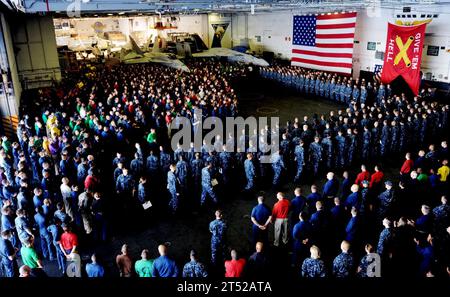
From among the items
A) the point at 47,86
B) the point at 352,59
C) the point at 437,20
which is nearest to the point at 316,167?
the point at 437,20

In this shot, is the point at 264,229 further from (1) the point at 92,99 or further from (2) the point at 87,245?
(1) the point at 92,99

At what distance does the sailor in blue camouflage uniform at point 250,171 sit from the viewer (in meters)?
9.56

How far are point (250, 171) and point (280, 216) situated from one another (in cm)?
238

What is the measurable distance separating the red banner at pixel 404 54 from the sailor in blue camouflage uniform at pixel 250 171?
11255 millimetres

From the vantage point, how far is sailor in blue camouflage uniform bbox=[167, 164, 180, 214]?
8640mm

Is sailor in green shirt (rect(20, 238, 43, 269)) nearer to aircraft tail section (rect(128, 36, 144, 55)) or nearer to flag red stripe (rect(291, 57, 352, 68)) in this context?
flag red stripe (rect(291, 57, 352, 68))

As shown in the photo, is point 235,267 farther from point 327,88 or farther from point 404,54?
point 327,88

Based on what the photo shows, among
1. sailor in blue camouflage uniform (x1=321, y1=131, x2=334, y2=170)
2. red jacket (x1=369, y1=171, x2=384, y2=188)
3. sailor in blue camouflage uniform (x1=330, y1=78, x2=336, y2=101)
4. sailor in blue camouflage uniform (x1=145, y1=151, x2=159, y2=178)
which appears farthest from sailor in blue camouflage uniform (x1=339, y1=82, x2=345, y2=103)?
sailor in blue camouflage uniform (x1=145, y1=151, x2=159, y2=178)

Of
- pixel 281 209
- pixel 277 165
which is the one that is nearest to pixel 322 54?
pixel 277 165

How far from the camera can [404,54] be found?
1731 cm

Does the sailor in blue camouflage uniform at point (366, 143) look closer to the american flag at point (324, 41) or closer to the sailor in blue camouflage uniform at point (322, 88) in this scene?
the sailor in blue camouflage uniform at point (322, 88)

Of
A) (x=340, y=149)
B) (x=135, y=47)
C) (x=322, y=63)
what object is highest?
(x=135, y=47)

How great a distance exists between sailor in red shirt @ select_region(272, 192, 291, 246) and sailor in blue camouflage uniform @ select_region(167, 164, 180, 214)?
2.55 meters
